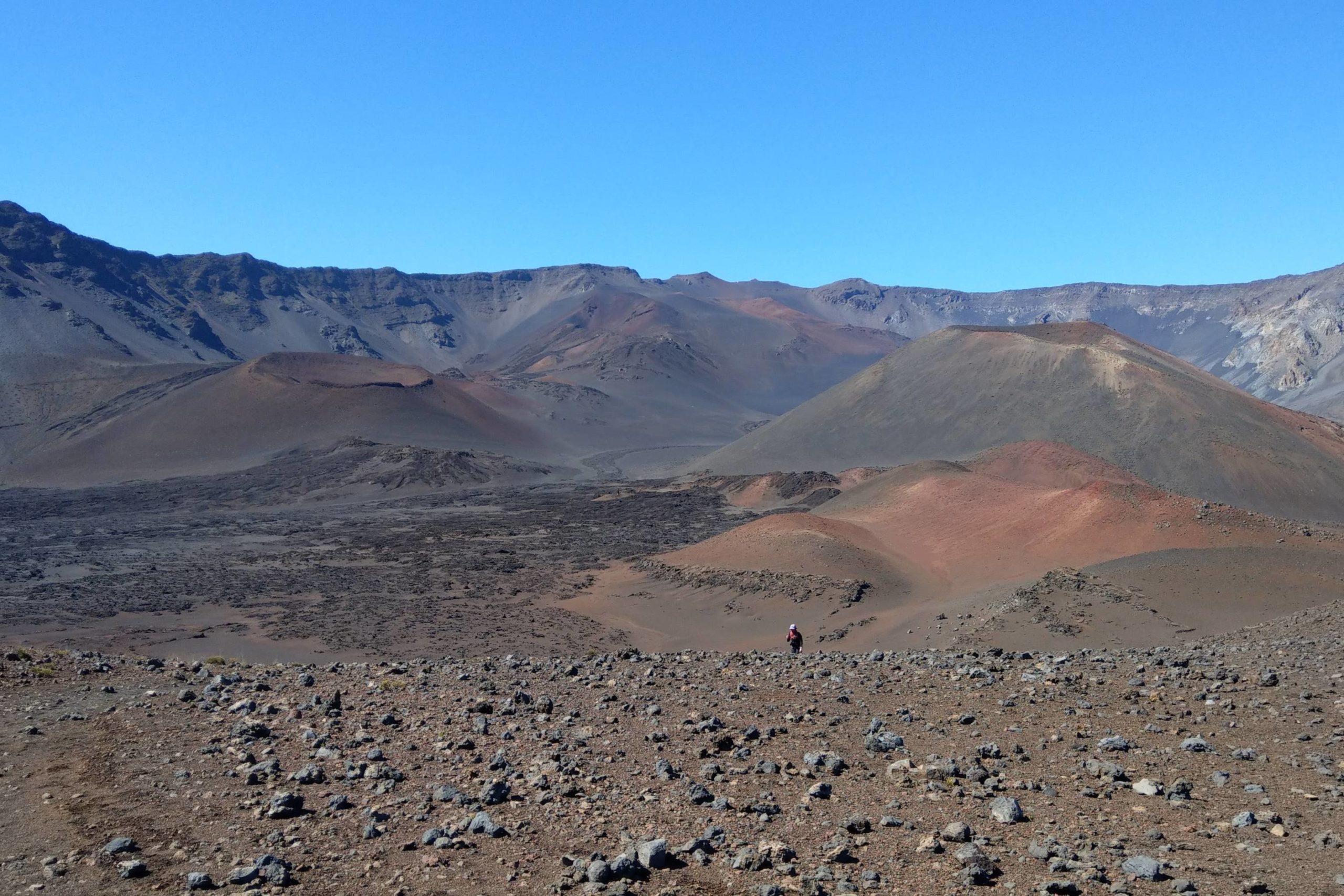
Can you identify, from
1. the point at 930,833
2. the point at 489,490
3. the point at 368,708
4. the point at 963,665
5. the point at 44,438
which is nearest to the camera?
the point at 930,833

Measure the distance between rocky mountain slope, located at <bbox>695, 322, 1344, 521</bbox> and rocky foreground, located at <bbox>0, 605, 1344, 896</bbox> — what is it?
2205 inches

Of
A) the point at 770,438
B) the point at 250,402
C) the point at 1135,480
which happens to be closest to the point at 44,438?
the point at 250,402

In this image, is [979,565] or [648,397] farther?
[648,397]

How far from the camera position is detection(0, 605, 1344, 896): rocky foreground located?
694cm

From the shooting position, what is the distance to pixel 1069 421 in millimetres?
74188

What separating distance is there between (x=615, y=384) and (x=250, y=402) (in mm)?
58701

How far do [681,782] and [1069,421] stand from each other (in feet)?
235

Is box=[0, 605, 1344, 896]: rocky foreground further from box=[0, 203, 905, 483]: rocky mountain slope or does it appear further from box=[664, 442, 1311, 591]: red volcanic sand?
box=[0, 203, 905, 483]: rocky mountain slope

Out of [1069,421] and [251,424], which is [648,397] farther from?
[1069,421]

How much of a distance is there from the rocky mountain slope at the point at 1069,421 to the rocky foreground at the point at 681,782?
56.0 m

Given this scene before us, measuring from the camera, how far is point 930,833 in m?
7.47

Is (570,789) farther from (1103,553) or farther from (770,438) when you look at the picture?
(770,438)

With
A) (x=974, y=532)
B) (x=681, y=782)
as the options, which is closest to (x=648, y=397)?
(x=974, y=532)

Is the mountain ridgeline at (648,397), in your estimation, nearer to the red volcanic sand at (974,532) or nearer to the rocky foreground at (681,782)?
the red volcanic sand at (974,532)
